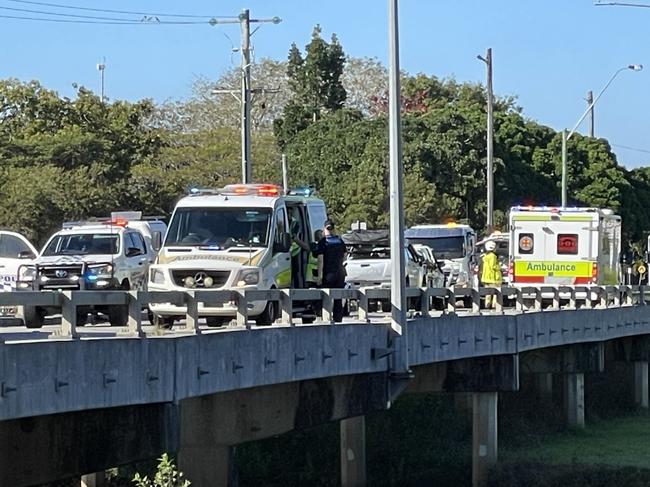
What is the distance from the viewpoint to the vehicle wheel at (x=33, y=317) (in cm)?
1784

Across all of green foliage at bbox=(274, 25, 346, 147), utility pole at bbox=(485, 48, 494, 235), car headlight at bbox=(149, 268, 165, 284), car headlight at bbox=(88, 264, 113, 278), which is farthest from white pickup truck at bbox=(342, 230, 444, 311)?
green foliage at bbox=(274, 25, 346, 147)

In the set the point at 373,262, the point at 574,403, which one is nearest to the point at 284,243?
the point at 373,262

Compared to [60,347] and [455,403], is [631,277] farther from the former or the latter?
[60,347]

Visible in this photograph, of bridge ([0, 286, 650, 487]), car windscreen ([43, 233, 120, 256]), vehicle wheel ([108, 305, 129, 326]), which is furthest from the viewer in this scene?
car windscreen ([43, 233, 120, 256])

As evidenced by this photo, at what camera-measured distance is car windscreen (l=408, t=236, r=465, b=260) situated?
143 feet

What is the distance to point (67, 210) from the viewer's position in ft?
177

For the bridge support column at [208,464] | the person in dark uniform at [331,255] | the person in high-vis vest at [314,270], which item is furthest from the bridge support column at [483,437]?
the bridge support column at [208,464]

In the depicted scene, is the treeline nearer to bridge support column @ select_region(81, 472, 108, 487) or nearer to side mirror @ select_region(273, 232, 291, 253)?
bridge support column @ select_region(81, 472, 108, 487)

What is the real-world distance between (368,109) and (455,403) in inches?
2167

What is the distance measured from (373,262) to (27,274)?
31.6 feet

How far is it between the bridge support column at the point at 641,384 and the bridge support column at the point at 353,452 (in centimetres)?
1463

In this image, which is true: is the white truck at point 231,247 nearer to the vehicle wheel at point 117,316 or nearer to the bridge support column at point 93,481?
the vehicle wheel at point 117,316

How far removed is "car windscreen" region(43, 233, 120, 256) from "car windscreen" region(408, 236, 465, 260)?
16.6m

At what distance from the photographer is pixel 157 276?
21938 mm
